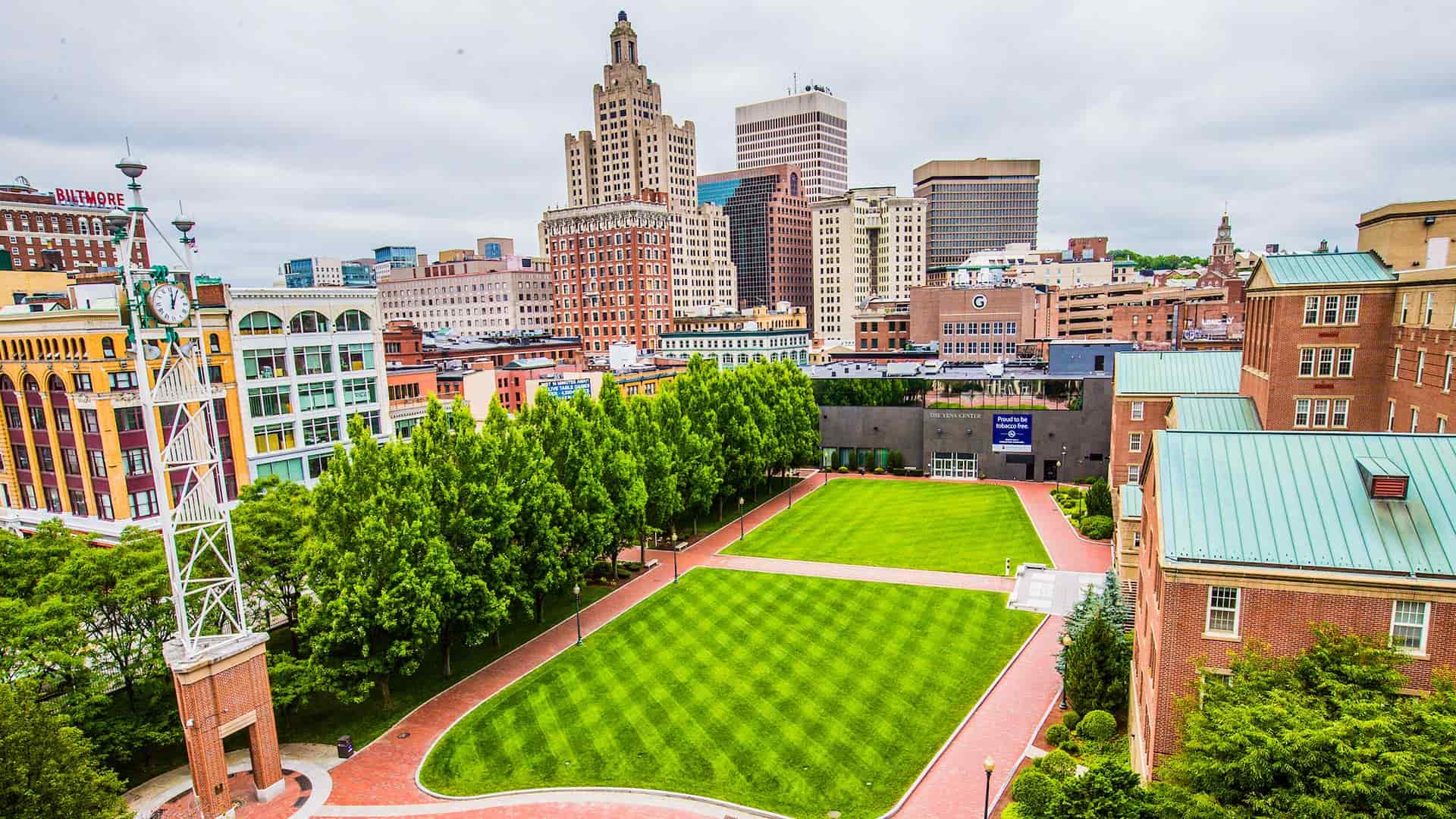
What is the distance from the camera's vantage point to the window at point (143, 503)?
45.4 meters

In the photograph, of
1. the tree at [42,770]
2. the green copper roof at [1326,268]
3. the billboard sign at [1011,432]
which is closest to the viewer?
the tree at [42,770]

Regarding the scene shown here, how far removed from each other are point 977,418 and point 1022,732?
159ft

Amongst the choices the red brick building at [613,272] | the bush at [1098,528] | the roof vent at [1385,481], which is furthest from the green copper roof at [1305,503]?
the red brick building at [613,272]

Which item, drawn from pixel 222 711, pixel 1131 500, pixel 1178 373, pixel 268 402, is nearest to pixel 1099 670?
pixel 1131 500

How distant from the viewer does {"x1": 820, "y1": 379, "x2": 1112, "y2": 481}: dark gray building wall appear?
70625mm

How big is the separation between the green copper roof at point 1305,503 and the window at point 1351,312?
15.7m

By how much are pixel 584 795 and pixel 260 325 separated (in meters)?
39.7

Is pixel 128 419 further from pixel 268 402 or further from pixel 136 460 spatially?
pixel 268 402

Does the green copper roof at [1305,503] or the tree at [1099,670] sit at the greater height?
the green copper roof at [1305,503]

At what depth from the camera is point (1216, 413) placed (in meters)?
40.3

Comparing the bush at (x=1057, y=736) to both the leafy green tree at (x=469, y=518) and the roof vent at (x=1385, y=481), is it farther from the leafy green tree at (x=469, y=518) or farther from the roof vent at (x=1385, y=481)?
the leafy green tree at (x=469, y=518)

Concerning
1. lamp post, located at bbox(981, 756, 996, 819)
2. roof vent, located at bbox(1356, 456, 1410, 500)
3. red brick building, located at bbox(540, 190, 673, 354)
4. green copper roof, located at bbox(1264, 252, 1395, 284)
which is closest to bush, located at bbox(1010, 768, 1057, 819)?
lamp post, located at bbox(981, 756, 996, 819)

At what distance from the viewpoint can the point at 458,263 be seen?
181m

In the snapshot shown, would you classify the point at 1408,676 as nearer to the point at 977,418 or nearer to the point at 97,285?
the point at 977,418
